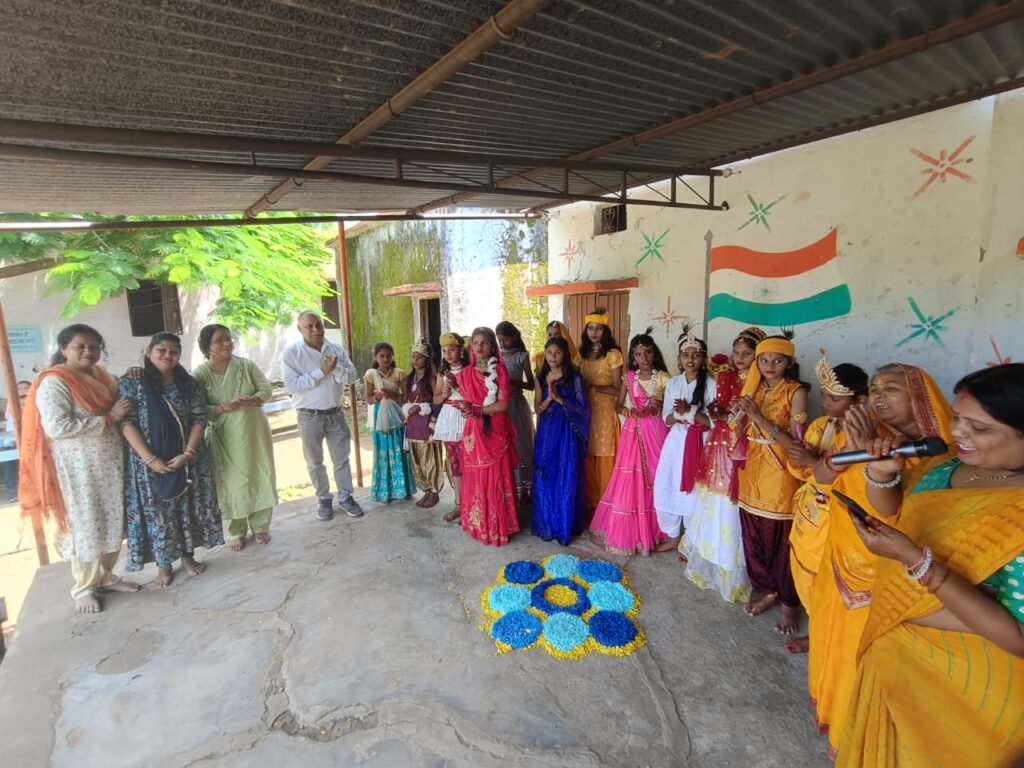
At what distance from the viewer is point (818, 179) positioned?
3.96 m

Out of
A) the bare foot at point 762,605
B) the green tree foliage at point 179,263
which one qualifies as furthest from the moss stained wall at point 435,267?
the bare foot at point 762,605

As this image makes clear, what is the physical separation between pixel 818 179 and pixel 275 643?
16.1 ft

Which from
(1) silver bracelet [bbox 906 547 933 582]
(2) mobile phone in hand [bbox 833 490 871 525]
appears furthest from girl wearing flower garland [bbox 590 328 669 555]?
(1) silver bracelet [bbox 906 547 933 582]

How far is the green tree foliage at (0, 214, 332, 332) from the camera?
27.1 ft

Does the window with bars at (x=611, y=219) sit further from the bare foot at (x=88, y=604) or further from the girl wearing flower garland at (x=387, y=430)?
the bare foot at (x=88, y=604)

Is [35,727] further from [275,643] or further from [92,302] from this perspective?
[92,302]

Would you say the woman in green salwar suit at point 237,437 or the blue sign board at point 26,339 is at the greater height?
the blue sign board at point 26,339

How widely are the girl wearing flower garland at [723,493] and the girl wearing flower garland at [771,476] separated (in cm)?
12

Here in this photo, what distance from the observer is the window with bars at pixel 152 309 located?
10.8 metres

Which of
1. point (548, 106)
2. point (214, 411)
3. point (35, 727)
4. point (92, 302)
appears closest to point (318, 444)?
point (214, 411)

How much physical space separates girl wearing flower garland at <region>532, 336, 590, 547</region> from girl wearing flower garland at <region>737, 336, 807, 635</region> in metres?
1.32

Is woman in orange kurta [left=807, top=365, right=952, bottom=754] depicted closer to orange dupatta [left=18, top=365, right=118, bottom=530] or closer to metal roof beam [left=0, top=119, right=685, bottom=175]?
metal roof beam [left=0, top=119, right=685, bottom=175]

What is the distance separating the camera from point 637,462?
402cm

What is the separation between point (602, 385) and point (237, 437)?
2908 mm
